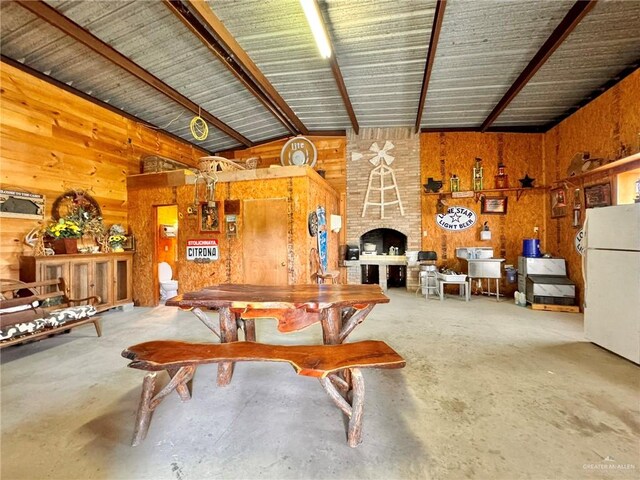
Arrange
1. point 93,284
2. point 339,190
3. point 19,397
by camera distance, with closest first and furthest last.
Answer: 1. point 19,397
2. point 93,284
3. point 339,190

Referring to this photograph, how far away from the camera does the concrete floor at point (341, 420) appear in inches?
59.6

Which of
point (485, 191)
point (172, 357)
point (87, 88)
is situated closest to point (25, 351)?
point (172, 357)

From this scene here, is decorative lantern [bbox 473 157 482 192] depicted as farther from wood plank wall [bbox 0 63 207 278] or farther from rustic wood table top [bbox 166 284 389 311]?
wood plank wall [bbox 0 63 207 278]

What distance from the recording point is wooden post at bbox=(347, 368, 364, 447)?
5.47ft

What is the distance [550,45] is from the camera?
A: 147 inches

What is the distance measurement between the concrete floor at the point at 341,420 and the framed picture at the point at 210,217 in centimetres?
237

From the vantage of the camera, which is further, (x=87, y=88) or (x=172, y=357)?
(x=87, y=88)

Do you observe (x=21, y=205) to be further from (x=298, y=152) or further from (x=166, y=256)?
(x=298, y=152)

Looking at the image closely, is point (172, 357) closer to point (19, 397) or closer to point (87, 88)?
point (19, 397)

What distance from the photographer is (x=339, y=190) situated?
7.32 metres

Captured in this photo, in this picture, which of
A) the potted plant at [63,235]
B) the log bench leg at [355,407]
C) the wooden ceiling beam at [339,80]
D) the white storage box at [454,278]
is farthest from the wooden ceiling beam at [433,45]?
the potted plant at [63,235]

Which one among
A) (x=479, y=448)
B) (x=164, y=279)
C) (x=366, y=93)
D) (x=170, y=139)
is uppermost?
(x=366, y=93)

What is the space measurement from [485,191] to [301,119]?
16.5ft

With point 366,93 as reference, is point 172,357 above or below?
below
